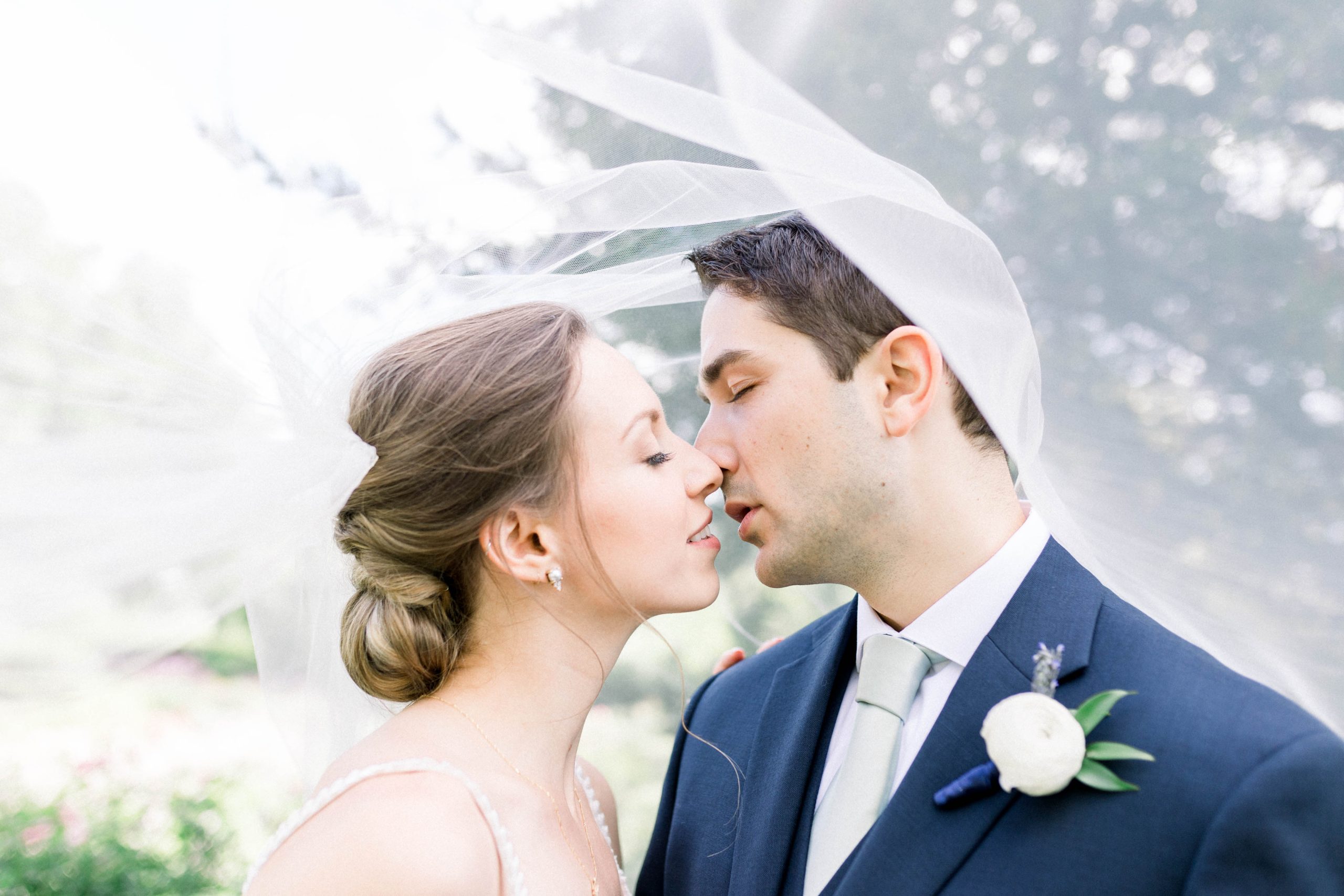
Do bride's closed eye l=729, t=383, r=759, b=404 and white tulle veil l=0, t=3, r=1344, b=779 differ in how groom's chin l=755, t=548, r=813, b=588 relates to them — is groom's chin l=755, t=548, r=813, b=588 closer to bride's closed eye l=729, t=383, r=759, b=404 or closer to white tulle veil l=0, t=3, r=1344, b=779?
bride's closed eye l=729, t=383, r=759, b=404

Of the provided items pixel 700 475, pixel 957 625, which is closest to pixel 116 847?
→ pixel 700 475

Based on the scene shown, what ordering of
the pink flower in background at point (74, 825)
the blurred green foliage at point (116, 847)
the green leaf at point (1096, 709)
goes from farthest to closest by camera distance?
the pink flower in background at point (74, 825), the blurred green foliage at point (116, 847), the green leaf at point (1096, 709)

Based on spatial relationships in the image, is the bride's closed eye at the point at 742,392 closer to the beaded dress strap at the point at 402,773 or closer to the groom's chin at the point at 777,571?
the groom's chin at the point at 777,571

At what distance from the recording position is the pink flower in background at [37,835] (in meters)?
4.82

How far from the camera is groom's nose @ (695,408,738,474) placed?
292 cm

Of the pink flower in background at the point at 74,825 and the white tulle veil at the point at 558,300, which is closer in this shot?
the white tulle veil at the point at 558,300

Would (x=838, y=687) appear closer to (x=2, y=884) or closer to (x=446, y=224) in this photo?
(x=446, y=224)

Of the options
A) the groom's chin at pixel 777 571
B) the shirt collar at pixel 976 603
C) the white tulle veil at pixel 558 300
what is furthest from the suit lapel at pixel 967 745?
the groom's chin at pixel 777 571

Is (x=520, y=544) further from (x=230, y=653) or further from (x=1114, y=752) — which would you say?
(x=230, y=653)

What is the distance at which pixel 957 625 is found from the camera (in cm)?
262

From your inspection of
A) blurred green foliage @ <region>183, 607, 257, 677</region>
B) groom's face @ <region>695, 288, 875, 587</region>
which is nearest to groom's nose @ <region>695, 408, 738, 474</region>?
groom's face @ <region>695, 288, 875, 587</region>

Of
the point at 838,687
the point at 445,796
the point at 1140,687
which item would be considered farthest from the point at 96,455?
the point at 1140,687

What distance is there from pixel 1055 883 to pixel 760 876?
0.75m

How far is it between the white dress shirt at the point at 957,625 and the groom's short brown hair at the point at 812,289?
32 cm
